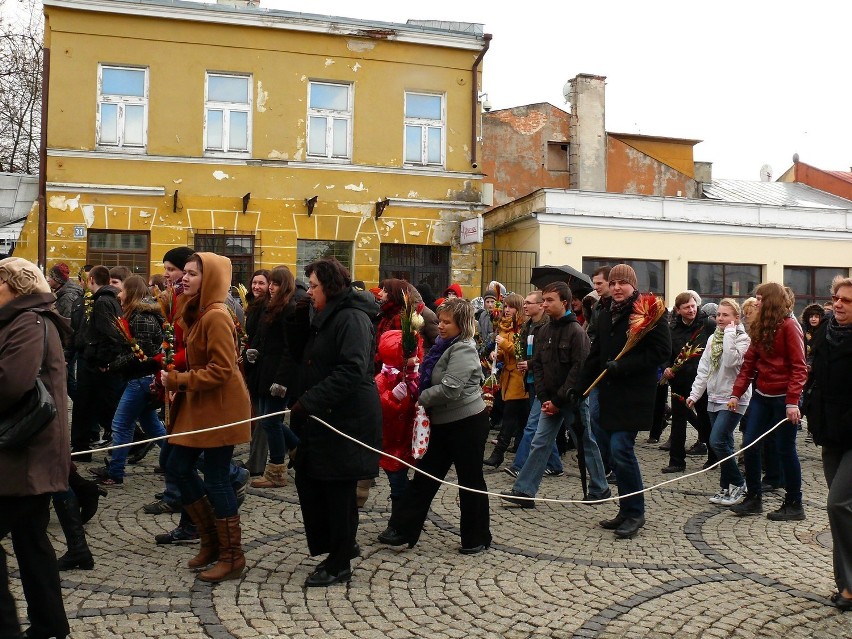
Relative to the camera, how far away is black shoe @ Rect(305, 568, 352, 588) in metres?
5.26

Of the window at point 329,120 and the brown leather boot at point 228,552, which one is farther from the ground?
the window at point 329,120

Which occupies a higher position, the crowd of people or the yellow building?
the yellow building

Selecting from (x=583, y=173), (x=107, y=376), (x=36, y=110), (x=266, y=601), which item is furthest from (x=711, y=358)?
(x=36, y=110)

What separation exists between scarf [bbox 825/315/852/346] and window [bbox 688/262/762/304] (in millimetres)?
17325

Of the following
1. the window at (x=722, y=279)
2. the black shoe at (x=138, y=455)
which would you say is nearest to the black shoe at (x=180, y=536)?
the black shoe at (x=138, y=455)

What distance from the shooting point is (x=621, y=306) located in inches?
270

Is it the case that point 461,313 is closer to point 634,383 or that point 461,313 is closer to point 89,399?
point 634,383

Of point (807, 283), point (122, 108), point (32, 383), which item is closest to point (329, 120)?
point (122, 108)

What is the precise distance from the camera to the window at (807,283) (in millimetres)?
23344

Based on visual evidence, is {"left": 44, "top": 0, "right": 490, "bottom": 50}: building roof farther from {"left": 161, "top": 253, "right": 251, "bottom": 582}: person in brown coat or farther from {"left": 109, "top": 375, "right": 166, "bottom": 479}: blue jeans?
{"left": 161, "top": 253, "right": 251, "bottom": 582}: person in brown coat

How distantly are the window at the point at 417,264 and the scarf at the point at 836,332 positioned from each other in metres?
14.3

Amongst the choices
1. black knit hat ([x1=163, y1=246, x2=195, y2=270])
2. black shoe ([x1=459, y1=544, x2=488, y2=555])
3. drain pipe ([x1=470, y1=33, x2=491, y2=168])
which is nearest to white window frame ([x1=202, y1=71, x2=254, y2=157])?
drain pipe ([x1=470, y1=33, x2=491, y2=168])

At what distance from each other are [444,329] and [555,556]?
5.88 ft

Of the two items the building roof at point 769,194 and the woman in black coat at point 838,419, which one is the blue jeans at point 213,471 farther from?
the building roof at point 769,194
